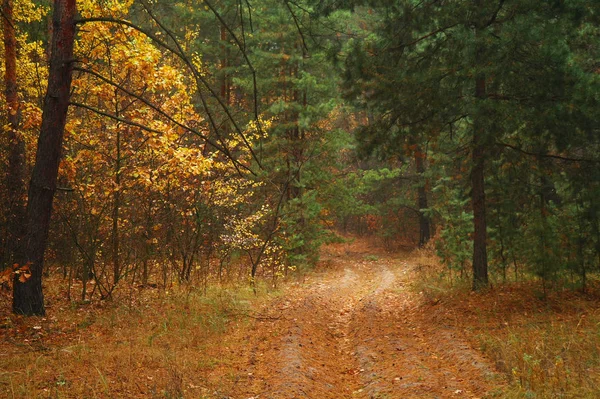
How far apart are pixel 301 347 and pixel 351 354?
93cm

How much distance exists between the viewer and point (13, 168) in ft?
32.2

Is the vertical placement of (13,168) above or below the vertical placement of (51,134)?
→ below

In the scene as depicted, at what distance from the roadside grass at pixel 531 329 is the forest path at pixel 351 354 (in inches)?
13.3

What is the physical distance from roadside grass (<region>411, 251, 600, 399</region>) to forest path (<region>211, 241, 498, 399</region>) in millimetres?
337

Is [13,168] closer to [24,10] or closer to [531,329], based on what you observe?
[24,10]

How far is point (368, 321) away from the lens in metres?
10.2

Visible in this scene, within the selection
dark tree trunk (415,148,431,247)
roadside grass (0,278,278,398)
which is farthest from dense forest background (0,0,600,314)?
dark tree trunk (415,148,431,247)

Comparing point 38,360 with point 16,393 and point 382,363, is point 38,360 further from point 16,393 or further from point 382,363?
point 382,363

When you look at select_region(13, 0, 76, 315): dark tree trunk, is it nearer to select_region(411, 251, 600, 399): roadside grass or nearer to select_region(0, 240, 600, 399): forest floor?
select_region(0, 240, 600, 399): forest floor

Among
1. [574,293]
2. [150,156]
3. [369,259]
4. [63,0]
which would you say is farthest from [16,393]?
[369,259]

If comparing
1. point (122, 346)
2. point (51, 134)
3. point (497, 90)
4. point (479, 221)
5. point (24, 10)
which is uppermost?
point (24, 10)

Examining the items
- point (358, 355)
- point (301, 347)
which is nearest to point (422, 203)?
point (358, 355)

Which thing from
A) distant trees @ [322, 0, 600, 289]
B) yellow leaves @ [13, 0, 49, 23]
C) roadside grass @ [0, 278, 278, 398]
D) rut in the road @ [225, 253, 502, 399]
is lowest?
rut in the road @ [225, 253, 502, 399]

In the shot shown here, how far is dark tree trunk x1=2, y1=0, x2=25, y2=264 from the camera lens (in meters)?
9.58
